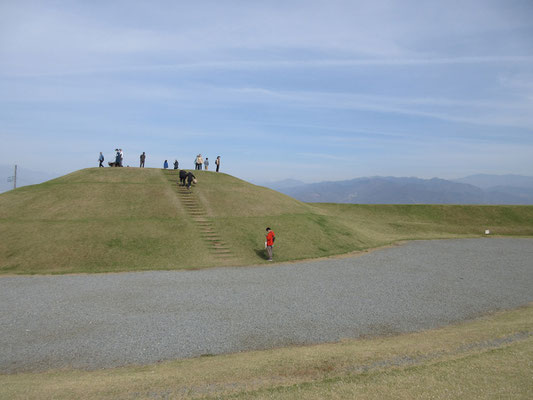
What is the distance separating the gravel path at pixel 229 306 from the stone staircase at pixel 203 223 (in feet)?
11.8

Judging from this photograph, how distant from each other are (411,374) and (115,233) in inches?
1122

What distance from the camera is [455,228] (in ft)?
167

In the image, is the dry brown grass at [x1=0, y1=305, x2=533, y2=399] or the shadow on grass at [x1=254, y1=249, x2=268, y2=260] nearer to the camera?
the dry brown grass at [x1=0, y1=305, x2=533, y2=399]

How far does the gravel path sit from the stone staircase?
3.59 metres

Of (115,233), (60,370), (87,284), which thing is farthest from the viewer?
(115,233)

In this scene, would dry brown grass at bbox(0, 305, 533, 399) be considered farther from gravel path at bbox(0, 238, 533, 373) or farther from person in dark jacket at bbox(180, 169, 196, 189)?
person in dark jacket at bbox(180, 169, 196, 189)

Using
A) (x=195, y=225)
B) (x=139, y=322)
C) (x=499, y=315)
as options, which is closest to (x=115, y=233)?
(x=195, y=225)

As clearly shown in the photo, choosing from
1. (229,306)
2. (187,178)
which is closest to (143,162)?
(187,178)

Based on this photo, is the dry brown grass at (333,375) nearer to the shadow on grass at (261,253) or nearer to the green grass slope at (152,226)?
the green grass slope at (152,226)

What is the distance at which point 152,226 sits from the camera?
108ft

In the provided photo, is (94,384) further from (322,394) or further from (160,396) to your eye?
(322,394)

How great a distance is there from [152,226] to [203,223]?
5190 millimetres

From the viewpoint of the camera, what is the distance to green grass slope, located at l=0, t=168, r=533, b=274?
27750 mm

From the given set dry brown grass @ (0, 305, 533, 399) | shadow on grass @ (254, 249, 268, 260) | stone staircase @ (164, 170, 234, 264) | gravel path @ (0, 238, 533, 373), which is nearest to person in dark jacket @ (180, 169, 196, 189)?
→ stone staircase @ (164, 170, 234, 264)
